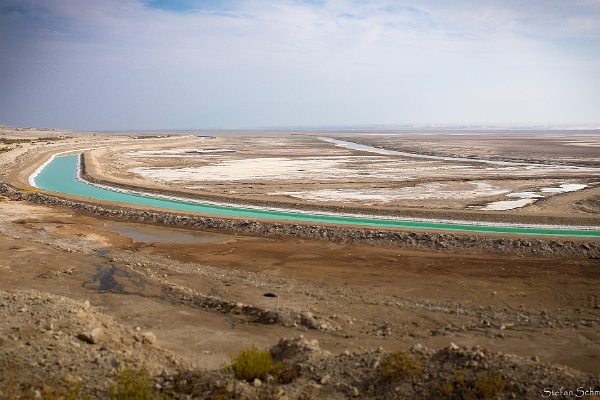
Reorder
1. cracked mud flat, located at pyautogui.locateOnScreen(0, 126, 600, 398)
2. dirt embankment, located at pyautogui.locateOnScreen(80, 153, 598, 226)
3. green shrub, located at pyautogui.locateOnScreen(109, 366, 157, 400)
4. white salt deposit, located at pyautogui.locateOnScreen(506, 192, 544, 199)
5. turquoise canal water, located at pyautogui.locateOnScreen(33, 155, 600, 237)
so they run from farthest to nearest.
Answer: white salt deposit, located at pyautogui.locateOnScreen(506, 192, 544, 199)
dirt embankment, located at pyautogui.locateOnScreen(80, 153, 598, 226)
turquoise canal water, located at pyautogui.locateOnScreen(33, 155, 600, 237)
cracked mud flat, located at pyautogui.locateOnScreen(0, 126, 600, 398)
green shrub, located at pyautogui.locateOnScreen(109, 366, 157, 400)

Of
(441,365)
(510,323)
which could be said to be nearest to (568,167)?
(510,323)

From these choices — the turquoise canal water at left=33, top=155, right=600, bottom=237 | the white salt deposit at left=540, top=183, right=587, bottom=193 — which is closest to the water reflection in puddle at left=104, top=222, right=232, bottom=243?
→ the turquoise canal water at left=33, top=155, right=600, bottom=237

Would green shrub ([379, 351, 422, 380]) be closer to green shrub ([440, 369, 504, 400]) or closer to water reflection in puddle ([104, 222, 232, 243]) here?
green shrub ([440, 369, 504, 400])

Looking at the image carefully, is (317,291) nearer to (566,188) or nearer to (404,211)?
(404,211)

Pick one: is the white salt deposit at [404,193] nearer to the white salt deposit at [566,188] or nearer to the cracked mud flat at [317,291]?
the white salt deposit at [566,188]

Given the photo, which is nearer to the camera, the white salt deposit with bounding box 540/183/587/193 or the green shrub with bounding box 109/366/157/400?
the green shrub with bounding box 109/366/157/400

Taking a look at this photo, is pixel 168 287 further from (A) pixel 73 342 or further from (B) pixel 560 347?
A: (B) pixel 560 347
